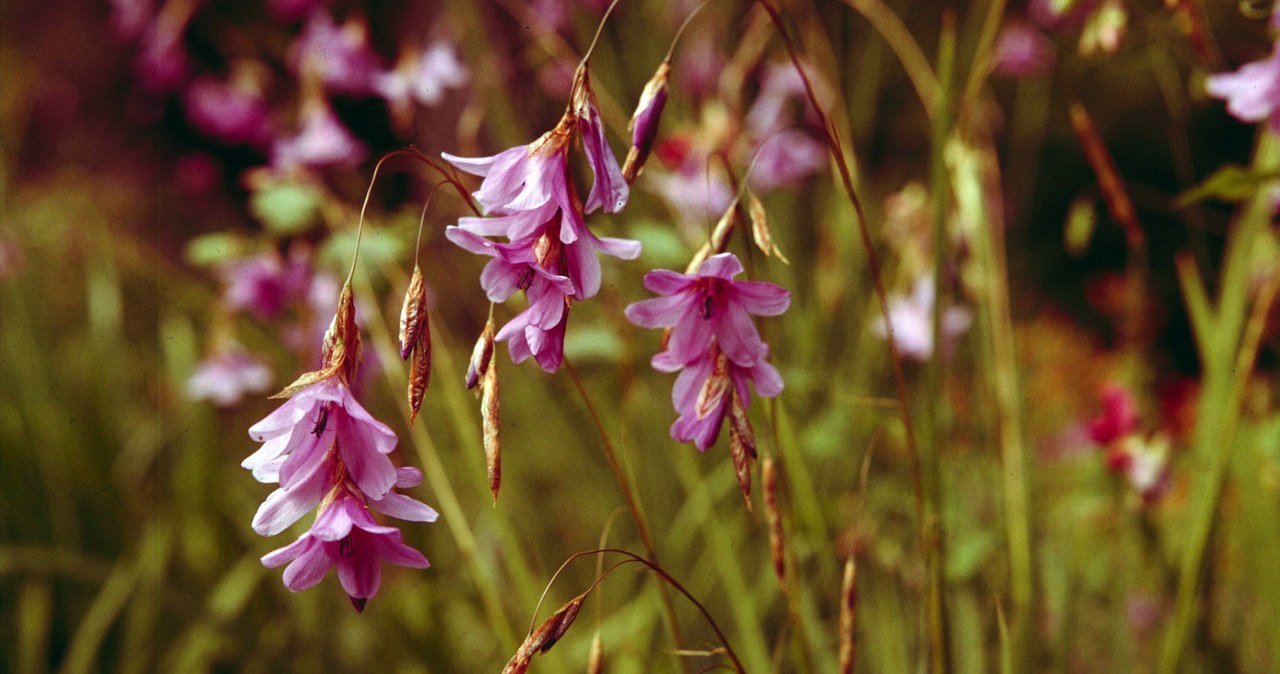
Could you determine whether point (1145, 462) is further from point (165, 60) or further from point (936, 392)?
point (165, 60)

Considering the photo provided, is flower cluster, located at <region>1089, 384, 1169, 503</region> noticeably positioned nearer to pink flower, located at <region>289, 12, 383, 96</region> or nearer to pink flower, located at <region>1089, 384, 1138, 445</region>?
pink flower, located at <region>1089, 384, 1138, 445</region>

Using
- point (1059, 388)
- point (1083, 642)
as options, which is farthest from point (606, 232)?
point (1059, 388)

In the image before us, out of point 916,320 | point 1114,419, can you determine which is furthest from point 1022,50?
point 1114,419

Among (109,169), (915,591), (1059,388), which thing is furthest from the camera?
(109,169)

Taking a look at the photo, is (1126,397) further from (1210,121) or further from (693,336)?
(1210,121)

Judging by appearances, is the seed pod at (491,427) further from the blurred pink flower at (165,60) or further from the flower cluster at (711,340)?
the blurred pink flower at (165,60)

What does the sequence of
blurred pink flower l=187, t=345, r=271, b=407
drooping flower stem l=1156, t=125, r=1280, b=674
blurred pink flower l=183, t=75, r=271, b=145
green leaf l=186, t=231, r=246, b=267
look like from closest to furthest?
1. drooping flower stem l=1156, t=125, r=1280, b=674
2. green leaf l=186, t=231, r=246, b=267
3. blurred pink flower l=187, t=345, r=271, b=407
4. blurred pink flower l=183, t=75, r=271, b=145

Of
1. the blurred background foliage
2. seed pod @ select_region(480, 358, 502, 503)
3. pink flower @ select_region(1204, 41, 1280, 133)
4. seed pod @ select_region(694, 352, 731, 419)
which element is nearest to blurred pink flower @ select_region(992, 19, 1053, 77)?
the blurred background foliage
